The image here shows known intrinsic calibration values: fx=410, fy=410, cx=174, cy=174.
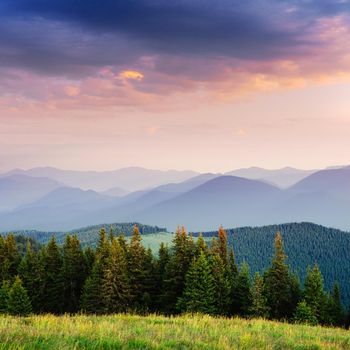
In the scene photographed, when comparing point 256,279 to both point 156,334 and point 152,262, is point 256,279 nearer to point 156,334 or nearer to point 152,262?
point 152,262

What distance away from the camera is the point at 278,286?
56094 millimetres

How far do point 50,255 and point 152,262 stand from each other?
15.5m

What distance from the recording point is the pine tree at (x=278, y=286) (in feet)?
183

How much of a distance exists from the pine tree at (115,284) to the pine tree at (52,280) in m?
10.4

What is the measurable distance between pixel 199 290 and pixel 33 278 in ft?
80.8

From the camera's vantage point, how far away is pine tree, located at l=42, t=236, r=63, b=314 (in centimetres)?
5791

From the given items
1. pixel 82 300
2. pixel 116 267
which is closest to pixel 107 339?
pixel 116 267

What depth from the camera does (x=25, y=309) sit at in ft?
161

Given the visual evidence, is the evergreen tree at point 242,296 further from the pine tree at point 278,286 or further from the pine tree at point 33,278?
the pine tree at point 33,278

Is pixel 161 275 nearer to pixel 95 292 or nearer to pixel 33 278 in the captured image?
pixel 95 292

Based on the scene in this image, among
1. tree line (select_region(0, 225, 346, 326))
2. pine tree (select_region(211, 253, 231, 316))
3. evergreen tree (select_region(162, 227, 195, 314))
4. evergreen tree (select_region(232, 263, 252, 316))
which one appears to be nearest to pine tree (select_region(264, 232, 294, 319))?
tree line (select_region(0, 225, 346, 326))

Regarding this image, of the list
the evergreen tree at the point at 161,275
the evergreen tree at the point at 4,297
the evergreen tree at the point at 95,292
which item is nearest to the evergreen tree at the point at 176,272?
the evergreen tree at the point at 161,275

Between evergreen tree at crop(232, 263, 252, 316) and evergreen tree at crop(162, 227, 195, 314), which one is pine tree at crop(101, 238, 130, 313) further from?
evergreen tree at crop(232, 263, 252, 316)

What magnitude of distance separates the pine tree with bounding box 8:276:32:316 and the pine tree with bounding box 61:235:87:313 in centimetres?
955
